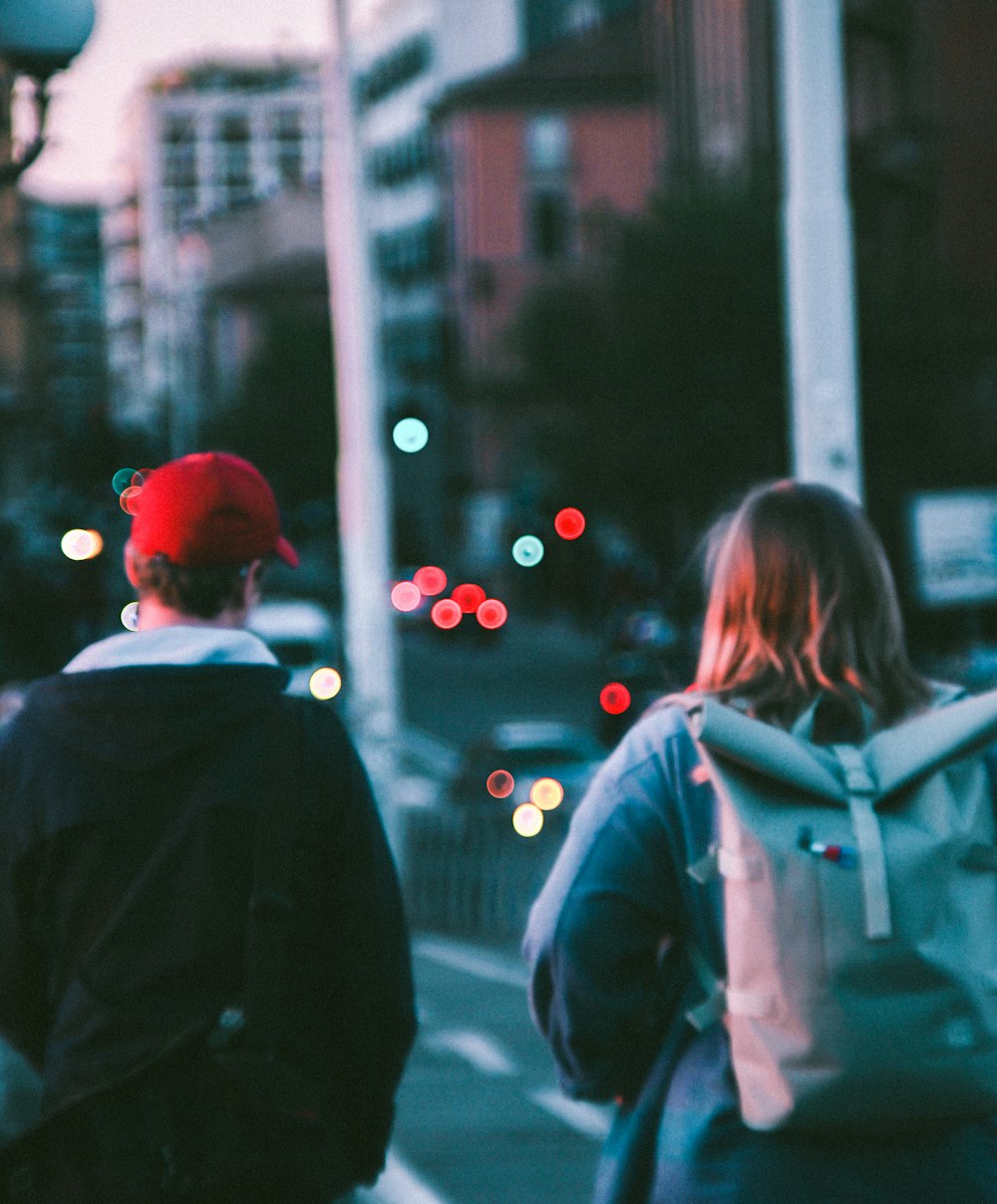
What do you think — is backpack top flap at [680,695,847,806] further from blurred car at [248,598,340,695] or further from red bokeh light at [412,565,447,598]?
blurred car at [248,598,340,695]

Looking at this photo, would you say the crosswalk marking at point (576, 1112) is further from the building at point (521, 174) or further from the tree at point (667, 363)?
the building at point (521, 174)

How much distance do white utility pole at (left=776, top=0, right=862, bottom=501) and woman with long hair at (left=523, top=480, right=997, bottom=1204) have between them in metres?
4.27

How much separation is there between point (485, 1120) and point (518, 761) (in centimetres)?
1537

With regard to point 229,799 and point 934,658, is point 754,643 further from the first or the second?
point 934,658

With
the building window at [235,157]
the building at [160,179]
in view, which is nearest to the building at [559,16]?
the building at [160,179]

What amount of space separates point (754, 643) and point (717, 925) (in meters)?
0.36

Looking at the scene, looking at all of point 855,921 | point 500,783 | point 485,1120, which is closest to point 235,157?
point 500,783

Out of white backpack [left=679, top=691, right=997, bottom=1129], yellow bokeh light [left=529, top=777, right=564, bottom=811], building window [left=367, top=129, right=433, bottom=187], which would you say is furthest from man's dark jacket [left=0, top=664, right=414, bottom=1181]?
building window [left=367, top=129, right=433, bottom=187]

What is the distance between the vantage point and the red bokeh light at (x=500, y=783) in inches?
875

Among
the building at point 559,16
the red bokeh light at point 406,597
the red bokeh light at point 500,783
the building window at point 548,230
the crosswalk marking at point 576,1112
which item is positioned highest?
the building at point 559,16

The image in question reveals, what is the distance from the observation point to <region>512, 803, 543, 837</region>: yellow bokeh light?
15.4 meters

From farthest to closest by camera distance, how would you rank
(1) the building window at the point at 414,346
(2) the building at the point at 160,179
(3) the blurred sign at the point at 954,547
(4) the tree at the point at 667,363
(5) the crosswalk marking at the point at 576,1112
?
(2) the building at the point at 160,179
(1) the building window at the point at 414,346
(4) the tree at the point at 667,363
(3) the blurred sign at the point at 954,547
(5) the crosswalk marking at the point at 576,1112

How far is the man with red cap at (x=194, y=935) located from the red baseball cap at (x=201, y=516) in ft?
0.39

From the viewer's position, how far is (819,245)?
7008 millimetres
